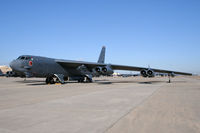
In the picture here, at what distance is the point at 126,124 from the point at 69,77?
77.8 feet

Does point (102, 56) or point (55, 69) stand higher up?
point (102, 56)

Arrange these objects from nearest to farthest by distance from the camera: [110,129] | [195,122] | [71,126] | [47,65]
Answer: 1. [110,129]
2. [71,126]
3. [195,122]
4. [47,65]

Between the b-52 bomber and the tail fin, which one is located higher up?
the tail fin

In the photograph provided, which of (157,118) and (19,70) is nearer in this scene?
(157,118)

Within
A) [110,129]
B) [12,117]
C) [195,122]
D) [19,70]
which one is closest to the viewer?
[110,129]

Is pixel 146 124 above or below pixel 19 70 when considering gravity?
below

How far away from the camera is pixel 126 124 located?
4.48 m

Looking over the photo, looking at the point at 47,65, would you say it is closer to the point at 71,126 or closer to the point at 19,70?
the point at 19,70

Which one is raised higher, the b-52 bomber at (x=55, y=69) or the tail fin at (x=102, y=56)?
the tail fin at (x=102, y=56)

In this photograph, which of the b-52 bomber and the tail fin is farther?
the tail fin

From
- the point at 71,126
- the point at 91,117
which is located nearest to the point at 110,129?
the point at 71,126

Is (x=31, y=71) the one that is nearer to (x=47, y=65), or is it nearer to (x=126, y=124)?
(x=47, y=65)

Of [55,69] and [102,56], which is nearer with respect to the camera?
[55,69]

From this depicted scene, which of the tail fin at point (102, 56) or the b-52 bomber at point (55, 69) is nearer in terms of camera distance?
the b-52 bomber at point (55, 69)
